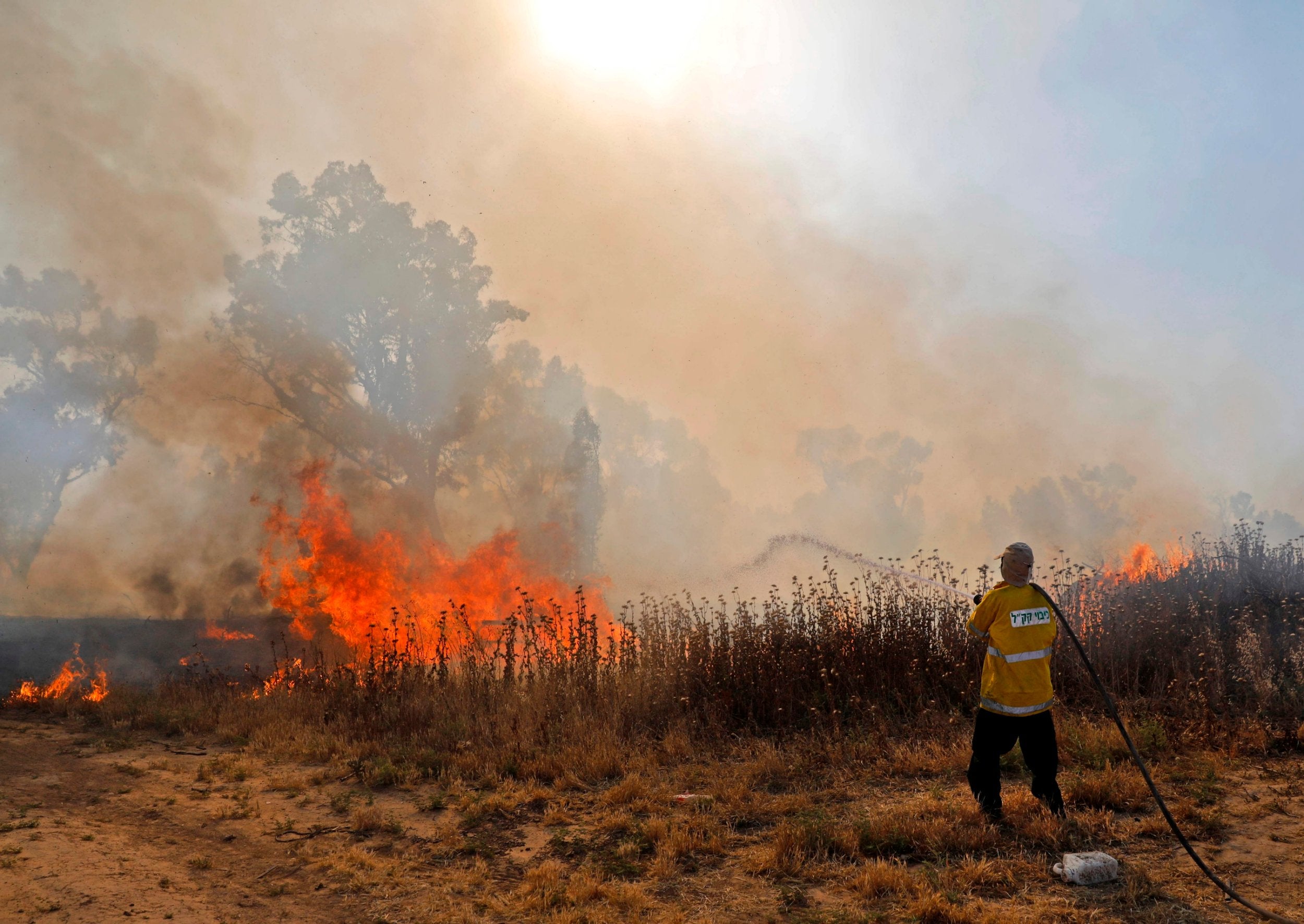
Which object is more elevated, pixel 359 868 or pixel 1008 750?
pixel 1008 750

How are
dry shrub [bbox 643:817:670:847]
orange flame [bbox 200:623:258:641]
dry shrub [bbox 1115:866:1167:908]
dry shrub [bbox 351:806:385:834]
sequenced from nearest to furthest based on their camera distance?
dry shrub [bbox 1115:866:1167:908], dry shrub [bbox 643:817:670:847], dry shrub [bbox 351:806:385:834], orange flame [bbox 200:623:258:641]

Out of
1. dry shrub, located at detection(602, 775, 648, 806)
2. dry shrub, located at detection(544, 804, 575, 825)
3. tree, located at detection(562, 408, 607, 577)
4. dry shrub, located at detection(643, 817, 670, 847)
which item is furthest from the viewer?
tree, located at detection(562, 408, 607, 577)

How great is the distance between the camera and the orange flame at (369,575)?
15773 millimetres

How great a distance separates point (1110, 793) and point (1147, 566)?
910cm

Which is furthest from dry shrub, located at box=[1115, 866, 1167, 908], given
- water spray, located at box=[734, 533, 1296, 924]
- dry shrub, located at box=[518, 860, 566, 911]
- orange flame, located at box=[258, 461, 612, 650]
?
orange flame, located at box=[258, 461, 612, 650]

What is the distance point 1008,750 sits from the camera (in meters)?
5.92

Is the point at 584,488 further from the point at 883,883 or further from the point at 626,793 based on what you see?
the point at 883,883

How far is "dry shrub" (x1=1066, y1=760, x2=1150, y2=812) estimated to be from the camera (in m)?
6.11

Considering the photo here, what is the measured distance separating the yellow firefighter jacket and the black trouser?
13cm

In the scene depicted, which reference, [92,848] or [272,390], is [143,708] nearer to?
[92,848]

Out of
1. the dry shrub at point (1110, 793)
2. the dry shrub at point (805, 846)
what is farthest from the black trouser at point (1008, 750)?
the dry shrub at point (805, 846)

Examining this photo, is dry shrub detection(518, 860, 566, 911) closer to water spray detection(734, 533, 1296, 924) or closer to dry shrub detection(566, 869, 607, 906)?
dry shrub detection(566, 869, 607, 906)

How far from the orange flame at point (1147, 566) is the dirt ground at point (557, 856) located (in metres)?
5.84

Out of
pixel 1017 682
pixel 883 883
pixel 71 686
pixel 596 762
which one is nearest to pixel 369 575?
pixel 71 686
